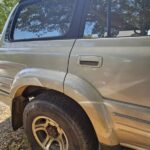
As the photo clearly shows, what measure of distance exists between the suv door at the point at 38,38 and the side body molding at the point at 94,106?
17 centimetres

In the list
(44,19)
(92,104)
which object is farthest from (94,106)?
(44,19)

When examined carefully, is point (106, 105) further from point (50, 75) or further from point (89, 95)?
point (50, 75)

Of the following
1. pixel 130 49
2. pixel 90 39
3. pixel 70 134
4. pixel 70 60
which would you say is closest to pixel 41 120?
pixel 70 134

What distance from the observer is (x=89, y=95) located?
252cm

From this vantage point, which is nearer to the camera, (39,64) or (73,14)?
(73,14)

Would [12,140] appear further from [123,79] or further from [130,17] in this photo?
[130,17]

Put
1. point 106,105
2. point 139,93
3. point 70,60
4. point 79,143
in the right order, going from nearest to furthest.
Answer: point 139,93 < point 106,105 < point 70,60 < point 79,143

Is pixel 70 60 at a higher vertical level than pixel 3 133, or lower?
higher

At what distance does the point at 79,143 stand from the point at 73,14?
1.16 metres

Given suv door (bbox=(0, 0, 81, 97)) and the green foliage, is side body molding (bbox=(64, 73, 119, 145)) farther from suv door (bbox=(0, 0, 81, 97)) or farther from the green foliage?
the green foliage

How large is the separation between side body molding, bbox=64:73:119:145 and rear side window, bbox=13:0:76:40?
535 mm

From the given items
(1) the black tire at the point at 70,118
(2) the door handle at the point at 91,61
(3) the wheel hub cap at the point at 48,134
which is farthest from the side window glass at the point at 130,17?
(3) the wheel hub cap at the point at 48,134

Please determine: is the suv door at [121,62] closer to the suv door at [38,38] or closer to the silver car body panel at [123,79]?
the silver car body panel at [123,79]

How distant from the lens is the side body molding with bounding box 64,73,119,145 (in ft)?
8.19
